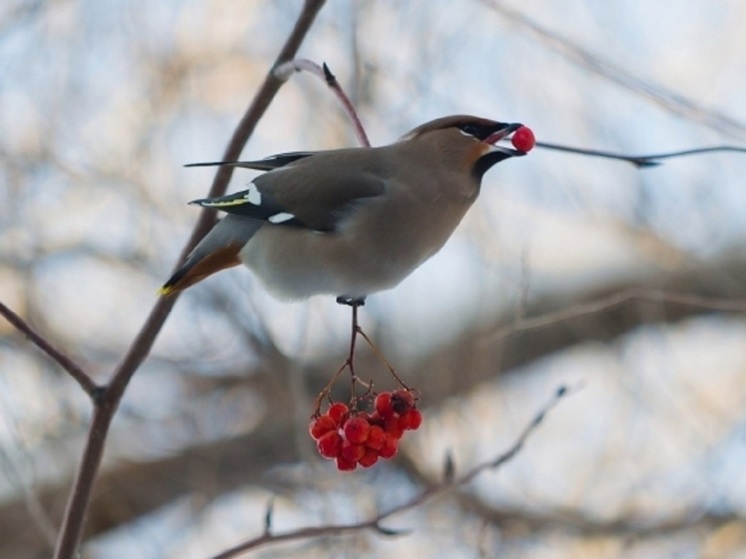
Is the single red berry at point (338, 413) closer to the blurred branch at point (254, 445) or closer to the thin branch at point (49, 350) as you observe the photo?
the thin branch at point (49, 350)

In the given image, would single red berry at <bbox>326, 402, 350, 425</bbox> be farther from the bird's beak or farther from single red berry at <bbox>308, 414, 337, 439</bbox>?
the bird's beak

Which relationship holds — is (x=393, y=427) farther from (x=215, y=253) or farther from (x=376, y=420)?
(x=215, y=253)

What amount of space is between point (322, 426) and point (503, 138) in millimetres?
723

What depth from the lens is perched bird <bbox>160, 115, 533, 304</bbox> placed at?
2.50m

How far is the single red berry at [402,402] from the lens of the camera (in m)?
2.25

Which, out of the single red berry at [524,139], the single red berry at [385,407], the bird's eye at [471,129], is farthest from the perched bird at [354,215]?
the single red berry at [385,407]

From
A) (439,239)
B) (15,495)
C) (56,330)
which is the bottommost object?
(439,239)

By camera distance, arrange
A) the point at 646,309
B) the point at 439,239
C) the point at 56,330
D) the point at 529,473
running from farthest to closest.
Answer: the point at 646,309
the point at 56,330
the point at 529,473
the point at 439,239

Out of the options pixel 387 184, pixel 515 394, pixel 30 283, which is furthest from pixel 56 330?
pixel 387 184

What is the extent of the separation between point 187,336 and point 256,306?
0.96 metres

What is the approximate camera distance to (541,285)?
599 centimetres

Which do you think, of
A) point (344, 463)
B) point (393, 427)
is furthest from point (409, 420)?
point (344, 463)

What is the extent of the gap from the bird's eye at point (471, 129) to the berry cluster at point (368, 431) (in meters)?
0.63

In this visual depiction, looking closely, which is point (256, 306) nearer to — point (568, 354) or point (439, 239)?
point (439, 239)
